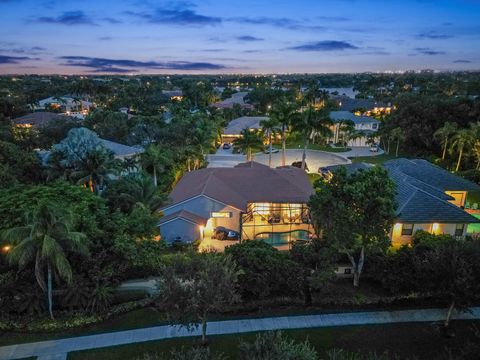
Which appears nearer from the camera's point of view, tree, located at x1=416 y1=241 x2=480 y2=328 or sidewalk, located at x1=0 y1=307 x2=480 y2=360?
tree, located at x1=416 y1=241 x2=480 y2=328

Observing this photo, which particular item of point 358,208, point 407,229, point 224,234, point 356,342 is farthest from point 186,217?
point 407,229

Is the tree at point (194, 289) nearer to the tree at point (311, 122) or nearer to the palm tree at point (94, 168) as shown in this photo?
the palm tree at point (94, 168)

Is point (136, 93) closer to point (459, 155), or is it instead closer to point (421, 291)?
point (459, 155)

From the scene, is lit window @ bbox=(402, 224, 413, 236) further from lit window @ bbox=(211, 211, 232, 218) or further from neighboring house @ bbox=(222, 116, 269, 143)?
neighboring house @ bbox=(222, 116, 269, 143)

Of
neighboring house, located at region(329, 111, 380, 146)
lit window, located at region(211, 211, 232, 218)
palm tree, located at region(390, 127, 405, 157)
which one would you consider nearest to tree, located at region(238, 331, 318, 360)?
lit window, located at region(211, 211, 232, 218)

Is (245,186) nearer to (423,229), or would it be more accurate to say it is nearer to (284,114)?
(423,229)

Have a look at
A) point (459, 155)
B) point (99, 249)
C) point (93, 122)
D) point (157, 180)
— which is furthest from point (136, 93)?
point (99, 249)
